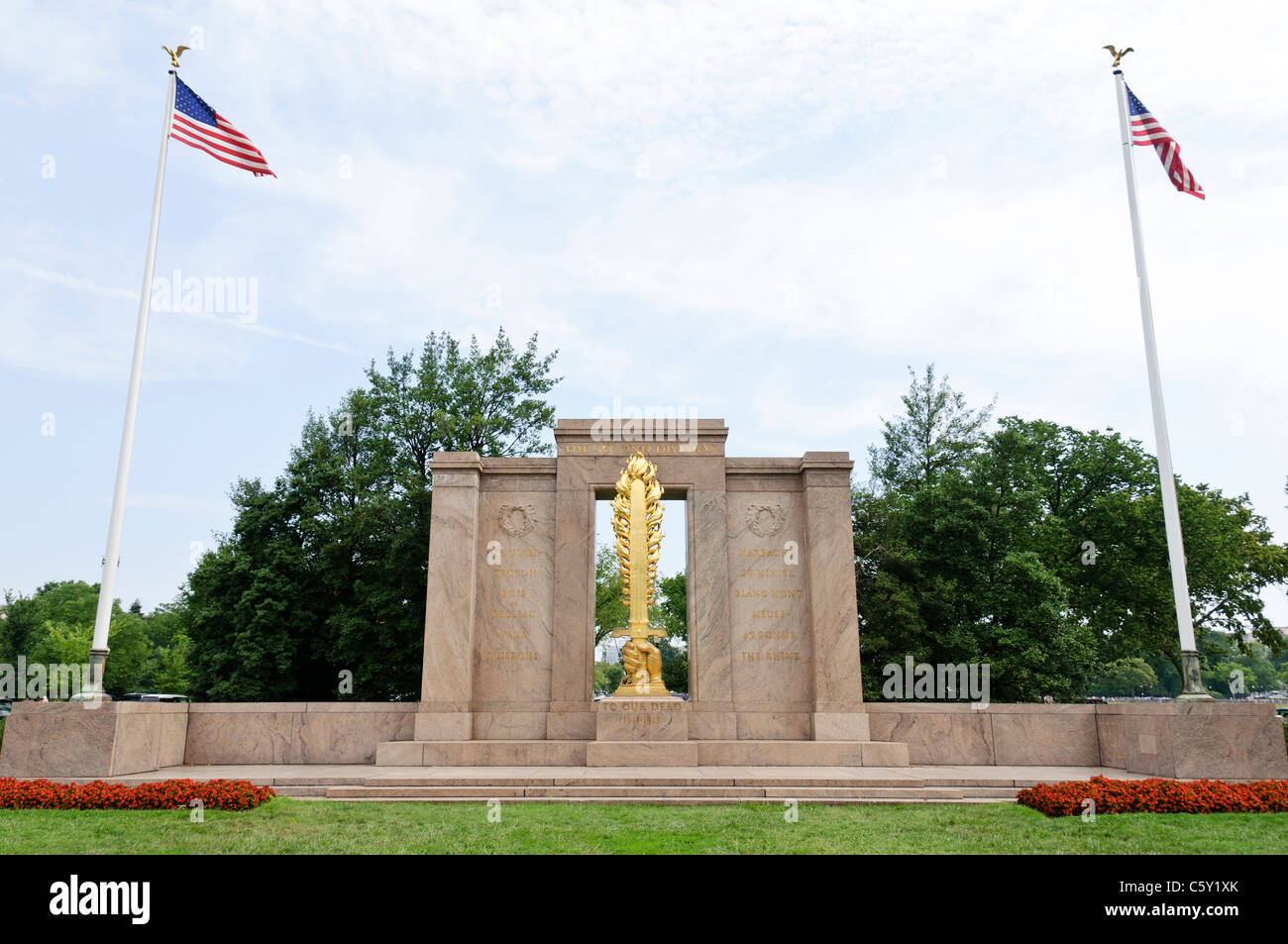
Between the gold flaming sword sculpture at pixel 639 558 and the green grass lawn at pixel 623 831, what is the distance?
247 inches

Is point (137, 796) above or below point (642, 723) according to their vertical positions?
below

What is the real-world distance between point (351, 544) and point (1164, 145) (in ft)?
83.2

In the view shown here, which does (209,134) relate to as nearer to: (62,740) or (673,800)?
(62,740)

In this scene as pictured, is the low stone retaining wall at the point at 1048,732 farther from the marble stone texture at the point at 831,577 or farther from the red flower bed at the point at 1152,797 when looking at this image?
the red flower bed at the point at 1152,797

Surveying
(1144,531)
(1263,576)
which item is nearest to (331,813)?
(1144,531)

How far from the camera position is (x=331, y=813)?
10.9 m

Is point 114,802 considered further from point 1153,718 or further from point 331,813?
point 1153,718

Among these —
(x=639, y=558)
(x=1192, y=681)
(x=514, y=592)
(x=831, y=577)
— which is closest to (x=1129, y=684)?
(x=831, y=577)

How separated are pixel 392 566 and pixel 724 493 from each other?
12795 millimetres

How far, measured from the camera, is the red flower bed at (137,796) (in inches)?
437

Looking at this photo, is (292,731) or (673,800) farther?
(292,731)

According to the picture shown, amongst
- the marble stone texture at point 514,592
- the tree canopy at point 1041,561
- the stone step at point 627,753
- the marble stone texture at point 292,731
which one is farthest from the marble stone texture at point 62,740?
the tree canopy at point 1041,561

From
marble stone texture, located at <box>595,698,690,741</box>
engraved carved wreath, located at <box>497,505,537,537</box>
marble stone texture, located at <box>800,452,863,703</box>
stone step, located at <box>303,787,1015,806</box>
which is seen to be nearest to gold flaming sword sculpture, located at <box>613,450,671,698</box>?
marble stone texture, located at <box>595,698,690,741</box>

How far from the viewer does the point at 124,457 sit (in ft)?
46.5
